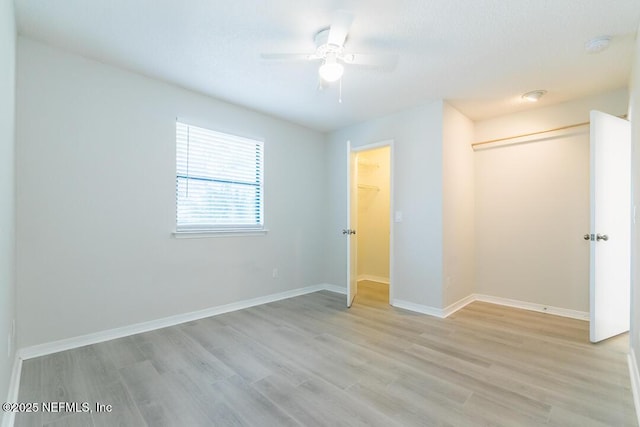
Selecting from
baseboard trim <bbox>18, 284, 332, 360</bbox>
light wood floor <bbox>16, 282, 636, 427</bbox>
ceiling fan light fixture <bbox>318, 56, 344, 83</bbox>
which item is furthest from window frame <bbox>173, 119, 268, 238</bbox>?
ceiling fan light fixture <bbox>318, 56, 344, 83</bbox>

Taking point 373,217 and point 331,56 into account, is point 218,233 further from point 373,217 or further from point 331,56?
point 373,217

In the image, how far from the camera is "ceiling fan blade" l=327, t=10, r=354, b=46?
1.81m

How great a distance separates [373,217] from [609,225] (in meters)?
3.26

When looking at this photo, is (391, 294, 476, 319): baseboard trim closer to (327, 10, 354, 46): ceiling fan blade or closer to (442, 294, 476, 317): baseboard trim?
(442, 294, 476, 317): baseboard trim

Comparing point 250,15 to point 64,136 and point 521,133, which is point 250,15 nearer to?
point 64,136

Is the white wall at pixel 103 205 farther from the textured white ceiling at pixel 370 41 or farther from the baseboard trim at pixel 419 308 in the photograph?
the baseboard trim at pixel 419 308

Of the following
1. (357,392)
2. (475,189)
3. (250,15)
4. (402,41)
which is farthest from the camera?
(475,189)

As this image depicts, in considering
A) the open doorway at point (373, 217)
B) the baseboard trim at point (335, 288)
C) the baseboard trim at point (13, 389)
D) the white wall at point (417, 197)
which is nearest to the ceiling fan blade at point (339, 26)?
the white wall at point (417, 197)

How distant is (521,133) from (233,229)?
154 inches

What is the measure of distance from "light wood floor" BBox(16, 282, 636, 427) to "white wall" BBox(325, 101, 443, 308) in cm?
60

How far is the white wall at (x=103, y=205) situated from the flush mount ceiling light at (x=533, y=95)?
3.34 meters

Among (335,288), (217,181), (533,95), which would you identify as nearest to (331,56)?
(217,181)

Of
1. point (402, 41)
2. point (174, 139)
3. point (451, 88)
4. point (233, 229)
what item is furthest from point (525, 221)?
point (174, 139)

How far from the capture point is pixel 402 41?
2338 mm
